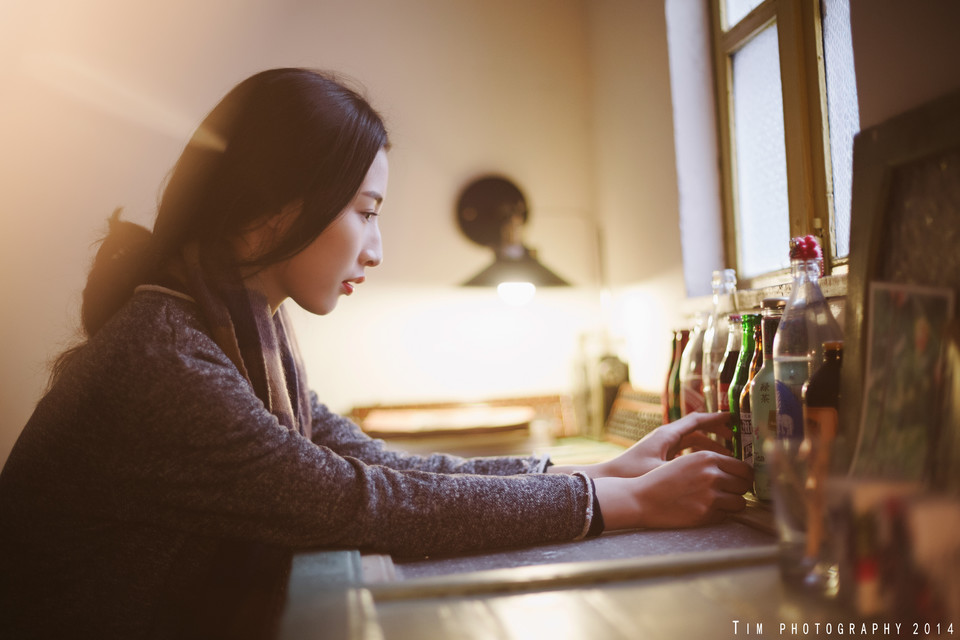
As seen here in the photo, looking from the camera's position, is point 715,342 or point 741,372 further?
point 715,342

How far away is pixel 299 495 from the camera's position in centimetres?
74

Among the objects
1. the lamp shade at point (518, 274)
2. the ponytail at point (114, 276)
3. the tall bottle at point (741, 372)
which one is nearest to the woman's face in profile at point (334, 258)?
the ponytail at point (114, 276)

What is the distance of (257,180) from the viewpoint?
95 centimetres

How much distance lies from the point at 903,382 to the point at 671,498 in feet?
1.02

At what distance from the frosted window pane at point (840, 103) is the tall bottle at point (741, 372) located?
0.33 meters

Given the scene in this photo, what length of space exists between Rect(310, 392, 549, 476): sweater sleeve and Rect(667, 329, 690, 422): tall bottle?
1.09 ft

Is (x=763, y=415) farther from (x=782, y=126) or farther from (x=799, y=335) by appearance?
(x=782, y=126)

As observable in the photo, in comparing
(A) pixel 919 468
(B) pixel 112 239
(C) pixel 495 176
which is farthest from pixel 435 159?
(A) pixel 919 468

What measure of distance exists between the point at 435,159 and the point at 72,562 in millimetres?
1709

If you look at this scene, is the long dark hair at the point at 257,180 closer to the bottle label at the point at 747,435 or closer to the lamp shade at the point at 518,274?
A: the bottle label at the point at 747,435

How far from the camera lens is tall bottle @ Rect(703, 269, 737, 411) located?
115 centimetres

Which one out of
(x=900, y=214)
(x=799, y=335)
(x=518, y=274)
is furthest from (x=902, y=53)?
(x=518, y=274)

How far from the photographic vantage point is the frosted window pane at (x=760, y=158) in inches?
58.7

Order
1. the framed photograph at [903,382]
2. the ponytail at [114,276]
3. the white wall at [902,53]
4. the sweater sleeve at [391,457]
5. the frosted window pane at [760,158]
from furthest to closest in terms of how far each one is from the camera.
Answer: the frosted window pane at [760,158]
the sweater sleeve at [391,457]
the ponytail at [114,276]
the white wall at [902,53]
the framed photograph at [903,382]
